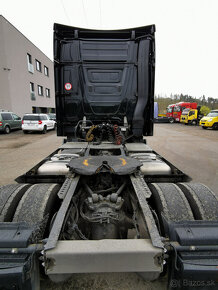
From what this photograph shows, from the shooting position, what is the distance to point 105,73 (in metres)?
4.29

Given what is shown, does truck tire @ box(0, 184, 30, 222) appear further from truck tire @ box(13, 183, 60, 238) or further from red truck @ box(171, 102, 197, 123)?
red truck @ box(171, 102, 197, 123)

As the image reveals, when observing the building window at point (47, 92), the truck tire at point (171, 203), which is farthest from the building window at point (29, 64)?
the truck tire at point (171, 203)

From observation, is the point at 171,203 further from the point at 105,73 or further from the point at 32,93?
the point at 32,93

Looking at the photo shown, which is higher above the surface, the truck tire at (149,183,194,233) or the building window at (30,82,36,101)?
the building window at (30,82,36,101)

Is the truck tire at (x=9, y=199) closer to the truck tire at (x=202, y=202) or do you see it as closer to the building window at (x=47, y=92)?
the truck tire at (x=202, y=202)

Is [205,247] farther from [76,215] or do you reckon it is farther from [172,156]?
[172,156]

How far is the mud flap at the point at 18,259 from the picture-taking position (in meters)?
1.12

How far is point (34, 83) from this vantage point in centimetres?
2430

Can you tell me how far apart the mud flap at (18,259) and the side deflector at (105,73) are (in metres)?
3.43

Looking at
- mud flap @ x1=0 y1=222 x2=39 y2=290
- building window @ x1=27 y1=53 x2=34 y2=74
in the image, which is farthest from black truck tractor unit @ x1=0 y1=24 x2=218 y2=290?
building window @ x1=27 y1=53 x2=34 y2=74

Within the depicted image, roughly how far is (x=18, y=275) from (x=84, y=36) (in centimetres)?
457

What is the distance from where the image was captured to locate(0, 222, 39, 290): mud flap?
112cm

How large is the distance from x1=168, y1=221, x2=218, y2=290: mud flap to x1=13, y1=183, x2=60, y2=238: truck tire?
108 centimetres

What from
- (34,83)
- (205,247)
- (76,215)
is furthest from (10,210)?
(34,83)
